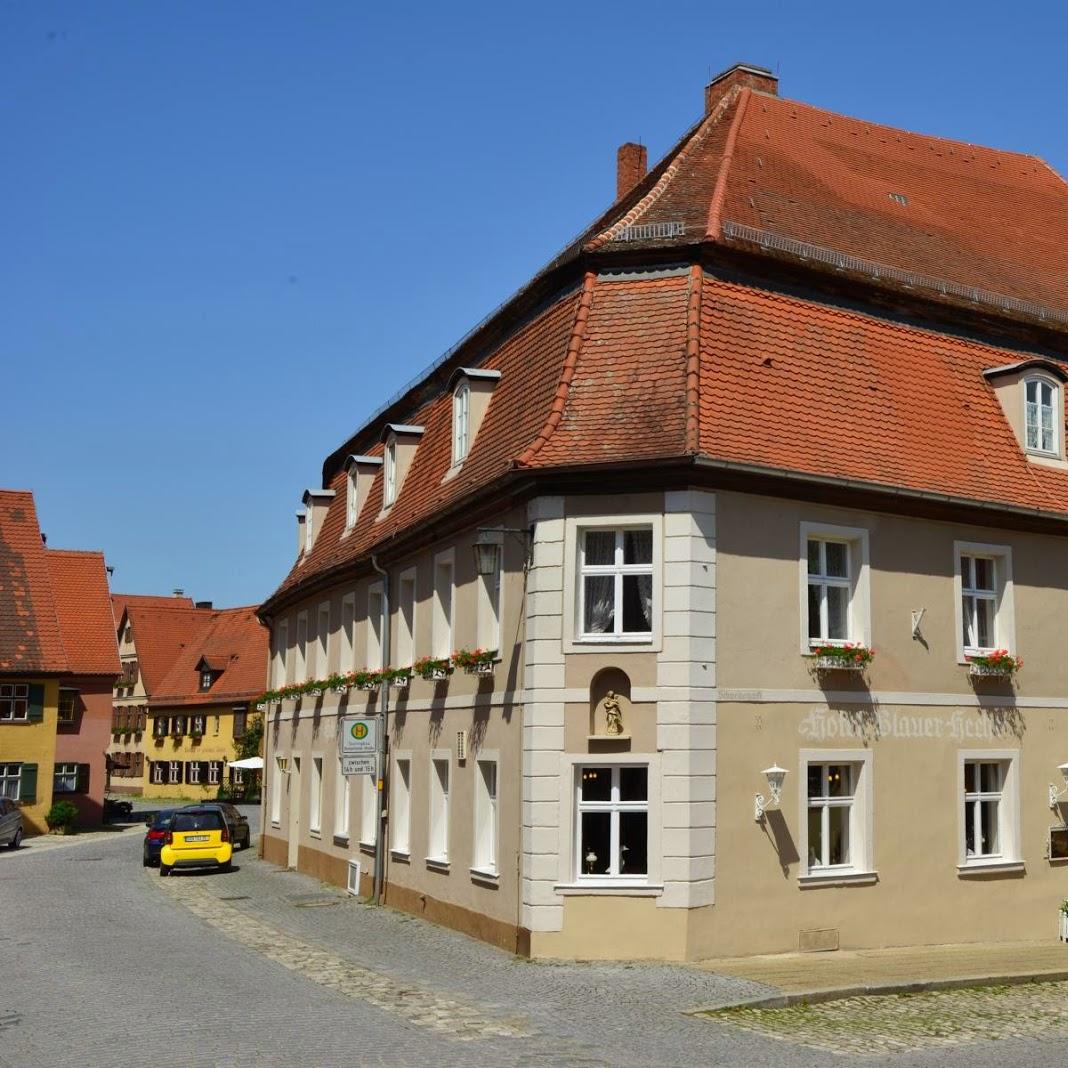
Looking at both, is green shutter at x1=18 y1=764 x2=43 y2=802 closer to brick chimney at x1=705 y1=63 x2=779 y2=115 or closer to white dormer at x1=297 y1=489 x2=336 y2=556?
white dormer at x1=297 y1=489 x2=336 y2=556

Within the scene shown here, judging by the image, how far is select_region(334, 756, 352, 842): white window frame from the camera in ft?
91.1

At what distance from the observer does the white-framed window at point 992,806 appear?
794 inches

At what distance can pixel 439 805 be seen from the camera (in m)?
22.5

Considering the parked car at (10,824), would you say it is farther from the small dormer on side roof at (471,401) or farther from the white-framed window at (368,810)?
the small dormer on side roof at (471,401)

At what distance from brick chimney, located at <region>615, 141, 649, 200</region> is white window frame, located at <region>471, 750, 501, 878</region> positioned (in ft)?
44.6

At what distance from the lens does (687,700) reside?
17625 millimetres

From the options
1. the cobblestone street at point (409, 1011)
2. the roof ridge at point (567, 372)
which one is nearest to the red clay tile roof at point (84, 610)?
the cobblestone street at point (409, 1011)

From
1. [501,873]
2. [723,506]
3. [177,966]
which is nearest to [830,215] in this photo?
[723,506]

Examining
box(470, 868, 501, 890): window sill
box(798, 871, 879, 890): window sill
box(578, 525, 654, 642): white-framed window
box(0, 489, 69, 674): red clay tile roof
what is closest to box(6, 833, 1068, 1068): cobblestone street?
box(470, 868, 501, 890): window sill

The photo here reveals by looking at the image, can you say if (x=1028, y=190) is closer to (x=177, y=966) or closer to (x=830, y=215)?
(x=830, y=215)

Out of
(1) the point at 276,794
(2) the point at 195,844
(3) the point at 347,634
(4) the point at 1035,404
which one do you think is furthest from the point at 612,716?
(1) the point at 276,794

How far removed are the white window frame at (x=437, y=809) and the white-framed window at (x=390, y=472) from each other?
239 inches

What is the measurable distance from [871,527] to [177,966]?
10514mm

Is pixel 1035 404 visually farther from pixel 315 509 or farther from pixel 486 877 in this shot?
pixel 315 509
